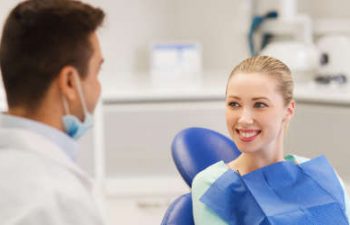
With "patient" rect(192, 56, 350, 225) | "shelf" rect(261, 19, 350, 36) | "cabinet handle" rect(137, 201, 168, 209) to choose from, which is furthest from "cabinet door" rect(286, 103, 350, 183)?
"patient" rect(192, 56, 350, 225)

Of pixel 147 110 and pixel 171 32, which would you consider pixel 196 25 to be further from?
pixel 147 110

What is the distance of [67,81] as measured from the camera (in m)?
1.36

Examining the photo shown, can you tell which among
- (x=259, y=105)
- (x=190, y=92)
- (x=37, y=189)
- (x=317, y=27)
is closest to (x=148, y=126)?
(x=190, y=92)

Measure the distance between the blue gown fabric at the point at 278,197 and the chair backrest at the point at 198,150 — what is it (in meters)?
0.20

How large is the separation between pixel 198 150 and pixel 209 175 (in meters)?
0.22

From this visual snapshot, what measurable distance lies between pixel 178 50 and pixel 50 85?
2168mm

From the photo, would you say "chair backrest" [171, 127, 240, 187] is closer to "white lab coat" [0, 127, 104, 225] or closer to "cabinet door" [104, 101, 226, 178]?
"white lab coat" [0, 127, 104, 225]

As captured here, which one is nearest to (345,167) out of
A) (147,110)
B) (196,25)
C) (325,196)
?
(147,110)

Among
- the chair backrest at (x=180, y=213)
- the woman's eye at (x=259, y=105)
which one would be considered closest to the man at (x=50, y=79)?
the chair backrest at (x=180, y=213)

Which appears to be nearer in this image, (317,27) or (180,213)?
(180,213)

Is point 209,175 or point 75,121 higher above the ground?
point 75,121

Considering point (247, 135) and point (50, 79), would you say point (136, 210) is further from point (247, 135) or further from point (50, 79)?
point (50, 79)

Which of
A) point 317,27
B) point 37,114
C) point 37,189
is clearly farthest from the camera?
point 317,27

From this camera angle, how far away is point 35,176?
114 centimetres
